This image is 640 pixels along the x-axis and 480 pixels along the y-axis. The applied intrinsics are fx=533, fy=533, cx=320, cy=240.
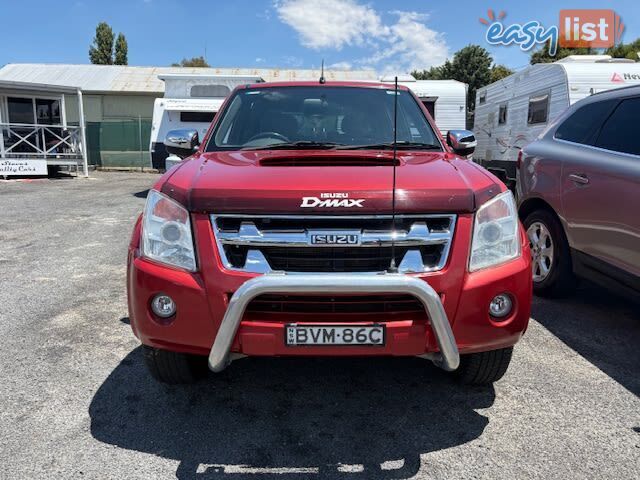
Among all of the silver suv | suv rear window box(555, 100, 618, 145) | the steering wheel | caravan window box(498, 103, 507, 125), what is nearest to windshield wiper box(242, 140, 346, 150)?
the steering wheel

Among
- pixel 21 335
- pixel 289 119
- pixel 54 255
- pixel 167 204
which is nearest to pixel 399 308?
pixel 167 204

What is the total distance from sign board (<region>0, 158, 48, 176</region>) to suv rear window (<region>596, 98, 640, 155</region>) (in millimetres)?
16975

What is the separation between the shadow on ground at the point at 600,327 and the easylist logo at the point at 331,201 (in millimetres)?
2027

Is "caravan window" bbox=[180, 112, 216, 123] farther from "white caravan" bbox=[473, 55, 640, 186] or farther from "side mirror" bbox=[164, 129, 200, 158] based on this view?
"side mirror" bbox=[164, 129, 200, 158]

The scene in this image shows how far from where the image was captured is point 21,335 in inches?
147

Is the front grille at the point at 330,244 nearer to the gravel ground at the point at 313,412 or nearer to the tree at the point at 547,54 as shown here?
the gravel ground at the point at 313,412

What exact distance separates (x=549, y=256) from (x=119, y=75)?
26.9m

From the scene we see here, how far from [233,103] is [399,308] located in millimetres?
2212

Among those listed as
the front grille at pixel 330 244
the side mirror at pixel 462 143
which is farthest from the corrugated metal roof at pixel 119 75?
the front grille at pixel 330 244

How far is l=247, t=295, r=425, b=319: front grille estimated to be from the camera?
2338 millimetres

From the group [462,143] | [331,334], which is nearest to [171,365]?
[331,334]

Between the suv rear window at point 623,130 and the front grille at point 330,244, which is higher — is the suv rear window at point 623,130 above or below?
above

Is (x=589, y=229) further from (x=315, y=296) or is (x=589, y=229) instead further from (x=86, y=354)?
(x=86, y=354)

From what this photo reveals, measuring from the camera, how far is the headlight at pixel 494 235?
2387 millimetres
